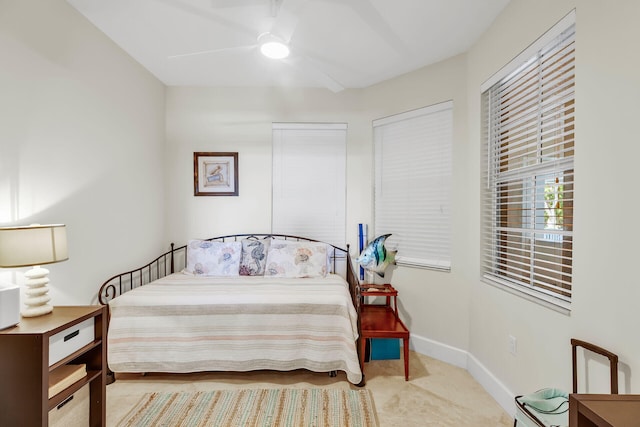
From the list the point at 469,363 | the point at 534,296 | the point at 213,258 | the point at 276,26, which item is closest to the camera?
the point at 534,296

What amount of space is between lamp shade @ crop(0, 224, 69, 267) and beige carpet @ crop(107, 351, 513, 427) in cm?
111

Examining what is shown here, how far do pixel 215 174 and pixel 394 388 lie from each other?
2627 millimetres

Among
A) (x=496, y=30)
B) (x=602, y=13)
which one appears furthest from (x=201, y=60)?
(x=602, y=13)

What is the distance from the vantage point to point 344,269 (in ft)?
11.0

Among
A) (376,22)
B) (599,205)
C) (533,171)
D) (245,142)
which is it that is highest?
(376,22)

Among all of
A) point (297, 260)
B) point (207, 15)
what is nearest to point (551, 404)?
point (297, 260)

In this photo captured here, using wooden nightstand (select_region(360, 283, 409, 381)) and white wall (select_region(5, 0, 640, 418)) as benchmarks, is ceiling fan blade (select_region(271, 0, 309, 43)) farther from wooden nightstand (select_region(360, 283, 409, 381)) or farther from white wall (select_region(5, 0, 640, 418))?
wooden nightstand (select_region(360, 283, 409, 381))

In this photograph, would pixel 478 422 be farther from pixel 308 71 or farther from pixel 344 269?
pixel 308 71

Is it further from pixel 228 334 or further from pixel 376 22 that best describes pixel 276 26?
pixel 228 334

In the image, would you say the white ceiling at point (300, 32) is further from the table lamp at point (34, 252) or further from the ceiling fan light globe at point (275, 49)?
the table lamp at point (34, 252)

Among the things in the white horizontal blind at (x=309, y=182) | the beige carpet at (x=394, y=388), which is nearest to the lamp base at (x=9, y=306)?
the beige carpet at (x=394, y=388)

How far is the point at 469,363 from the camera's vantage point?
2480 millimetres

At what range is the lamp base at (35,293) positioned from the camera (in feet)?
5.21

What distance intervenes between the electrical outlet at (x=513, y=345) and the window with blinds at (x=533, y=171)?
331mm
